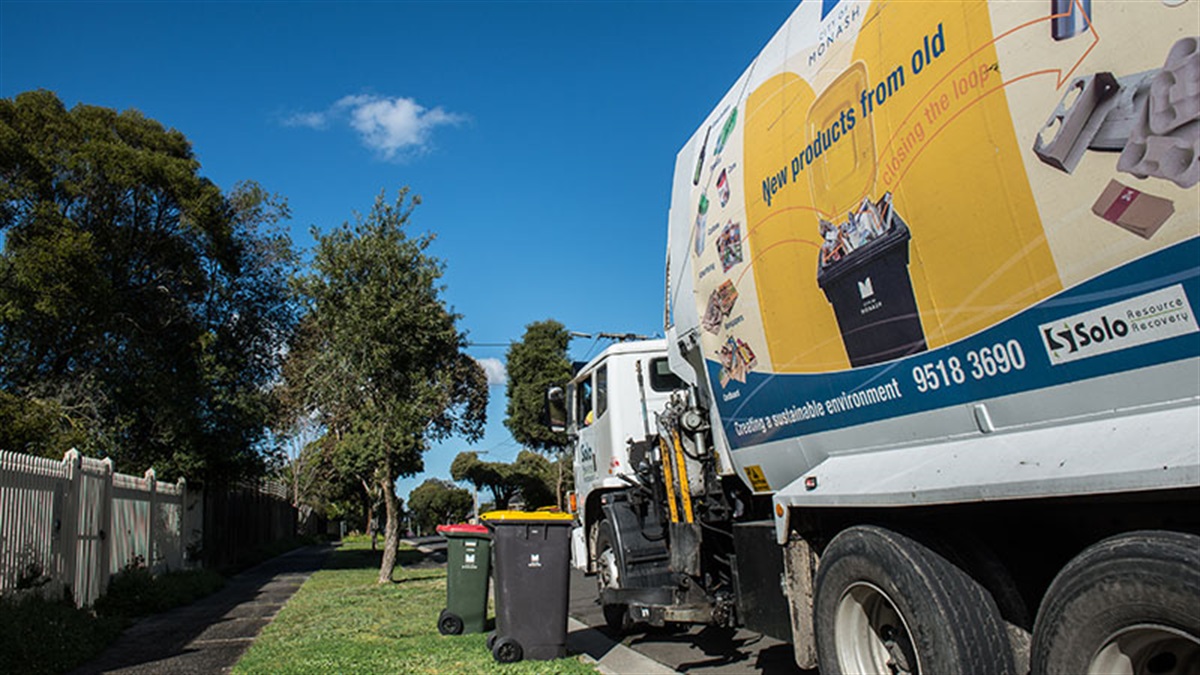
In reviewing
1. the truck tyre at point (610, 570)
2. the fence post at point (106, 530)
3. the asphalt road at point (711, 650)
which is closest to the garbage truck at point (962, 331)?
the asphalt road at point (711, 650)

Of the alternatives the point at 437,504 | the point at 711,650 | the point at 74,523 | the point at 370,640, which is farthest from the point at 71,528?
the point at 437,504

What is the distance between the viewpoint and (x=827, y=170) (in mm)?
4109

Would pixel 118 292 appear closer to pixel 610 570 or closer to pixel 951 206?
pixel 610 570

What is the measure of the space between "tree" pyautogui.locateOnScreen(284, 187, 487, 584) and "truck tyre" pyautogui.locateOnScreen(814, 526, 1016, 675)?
41.6ft

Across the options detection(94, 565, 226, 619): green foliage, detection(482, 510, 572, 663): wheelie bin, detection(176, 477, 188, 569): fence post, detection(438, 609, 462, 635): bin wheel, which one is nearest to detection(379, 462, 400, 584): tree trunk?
detection(94, 565, 226, 619): green foliage

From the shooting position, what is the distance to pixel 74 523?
1014 cm

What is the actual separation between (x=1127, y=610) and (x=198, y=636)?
9.58 metres

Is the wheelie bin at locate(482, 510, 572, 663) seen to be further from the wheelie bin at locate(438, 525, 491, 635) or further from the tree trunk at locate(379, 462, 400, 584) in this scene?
the tree trunk at locate(379, 462, 400, 584)

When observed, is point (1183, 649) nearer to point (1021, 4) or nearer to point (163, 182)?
point (1021, 4)

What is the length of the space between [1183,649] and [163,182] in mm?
20260

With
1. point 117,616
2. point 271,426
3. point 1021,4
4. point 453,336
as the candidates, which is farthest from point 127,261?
point 1021,4

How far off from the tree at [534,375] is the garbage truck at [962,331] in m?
37.0

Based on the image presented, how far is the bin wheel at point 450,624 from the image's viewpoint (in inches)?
362

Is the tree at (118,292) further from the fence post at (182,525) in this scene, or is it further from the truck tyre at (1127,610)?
the truck tyre at (1127,610)
